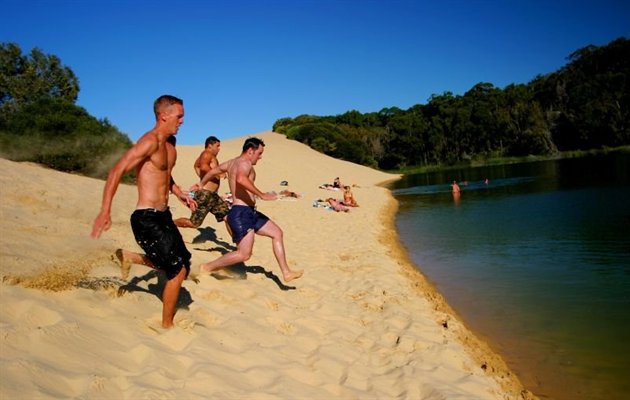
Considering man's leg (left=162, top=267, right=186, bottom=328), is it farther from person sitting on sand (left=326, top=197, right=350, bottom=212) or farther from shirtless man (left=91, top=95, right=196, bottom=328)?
person sitting on sand (left=326, top=197, right=350, bottom=212)

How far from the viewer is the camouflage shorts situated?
21.5 feet

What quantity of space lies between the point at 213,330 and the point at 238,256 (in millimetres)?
1472

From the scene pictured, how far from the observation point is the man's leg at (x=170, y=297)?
3.61 m

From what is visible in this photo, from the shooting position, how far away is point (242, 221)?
5.50 meters

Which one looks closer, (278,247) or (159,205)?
(159,205)

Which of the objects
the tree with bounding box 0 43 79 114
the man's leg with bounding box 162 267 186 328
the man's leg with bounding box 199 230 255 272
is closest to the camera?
the man's leg with bounding box 162 267 186 328

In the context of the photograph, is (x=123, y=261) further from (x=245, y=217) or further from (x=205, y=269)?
(x=245, y=217)

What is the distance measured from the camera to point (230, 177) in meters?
5.57

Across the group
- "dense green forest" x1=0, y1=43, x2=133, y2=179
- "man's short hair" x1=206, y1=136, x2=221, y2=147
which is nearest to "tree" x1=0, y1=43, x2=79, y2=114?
"dense green forest" x1=0, y1=43, x2=133, y2=179

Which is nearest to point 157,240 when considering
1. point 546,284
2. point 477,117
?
point 546,284

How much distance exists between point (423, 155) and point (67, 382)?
79261 millimetres

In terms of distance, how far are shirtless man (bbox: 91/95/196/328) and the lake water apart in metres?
3.54

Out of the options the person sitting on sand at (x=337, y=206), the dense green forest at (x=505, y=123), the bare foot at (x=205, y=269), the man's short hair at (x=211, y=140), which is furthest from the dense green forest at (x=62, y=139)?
the dense green forest at (x=505, y=123)

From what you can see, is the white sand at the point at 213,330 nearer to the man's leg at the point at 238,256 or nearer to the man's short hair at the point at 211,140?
the man's leg at the point at 238,256
